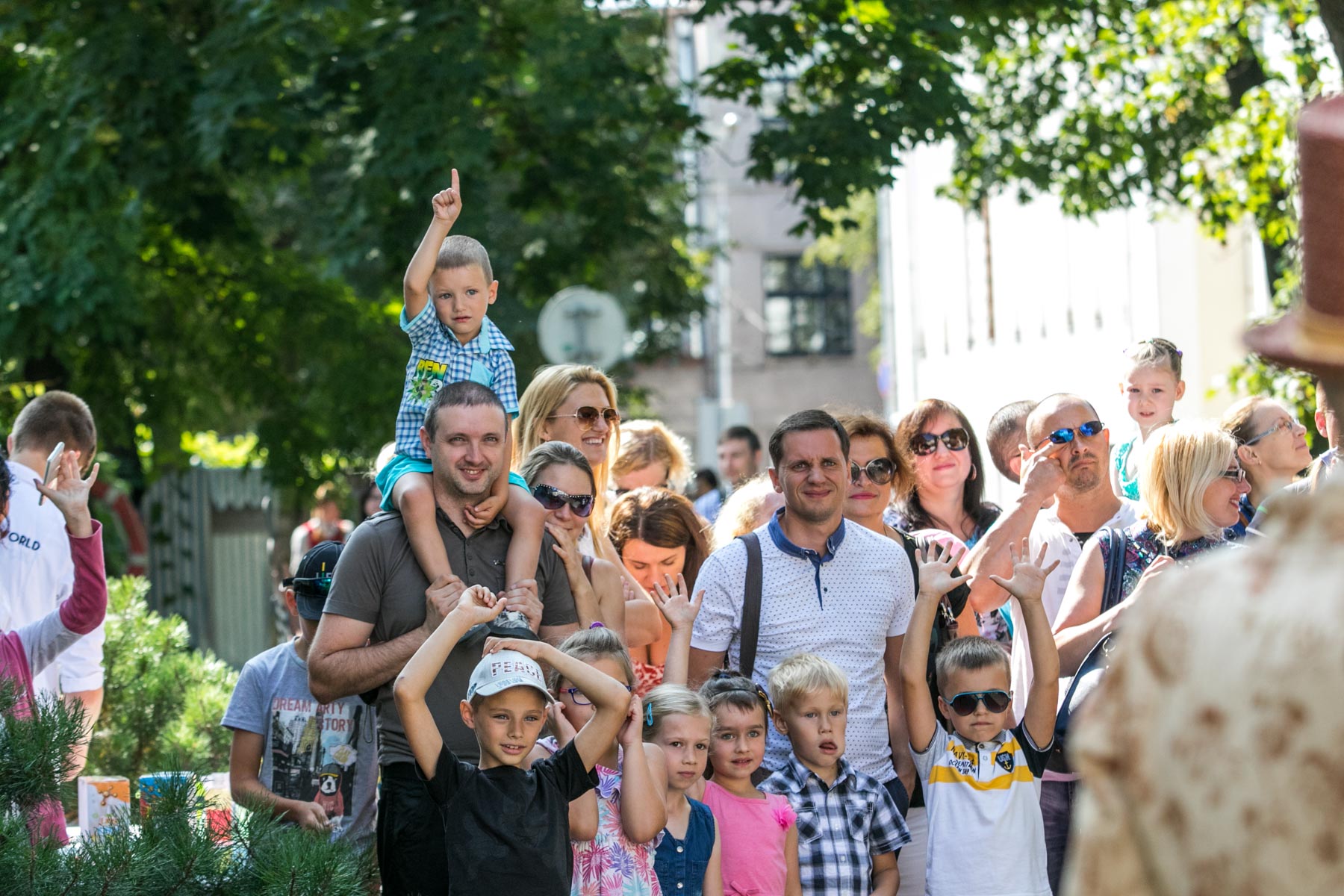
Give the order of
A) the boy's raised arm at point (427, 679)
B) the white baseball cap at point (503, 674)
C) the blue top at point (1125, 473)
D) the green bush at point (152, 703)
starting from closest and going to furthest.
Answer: the boy's raised arm at point (427, 679) → the white baseball cap at point (503, 674) → the blue top at point (1125, 473) → the green bush at point (152, 703)

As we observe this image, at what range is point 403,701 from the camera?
3.98m

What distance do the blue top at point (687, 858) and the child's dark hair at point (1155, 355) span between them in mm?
2837

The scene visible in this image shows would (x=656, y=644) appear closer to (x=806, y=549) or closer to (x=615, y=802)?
(x=806, y=549)

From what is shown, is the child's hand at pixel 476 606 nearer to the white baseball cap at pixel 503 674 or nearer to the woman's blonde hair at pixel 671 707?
the white baseball cap at pixel 503 674

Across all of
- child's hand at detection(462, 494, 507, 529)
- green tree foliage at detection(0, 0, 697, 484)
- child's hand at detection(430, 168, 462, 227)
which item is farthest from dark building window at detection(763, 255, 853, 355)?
child's hand at detection(462, 494, 507, 529)

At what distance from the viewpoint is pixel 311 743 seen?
530cm

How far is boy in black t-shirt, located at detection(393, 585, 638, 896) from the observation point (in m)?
4.05

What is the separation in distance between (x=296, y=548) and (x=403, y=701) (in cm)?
1141

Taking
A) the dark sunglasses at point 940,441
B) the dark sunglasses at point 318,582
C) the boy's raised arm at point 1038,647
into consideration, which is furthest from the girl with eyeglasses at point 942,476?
the dark sunglasses at point 318,582

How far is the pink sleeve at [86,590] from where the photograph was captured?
5.26m

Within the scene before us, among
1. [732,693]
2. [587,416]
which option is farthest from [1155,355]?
[732,693]

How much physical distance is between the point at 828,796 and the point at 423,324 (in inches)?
73.7

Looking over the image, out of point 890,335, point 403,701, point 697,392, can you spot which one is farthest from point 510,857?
point 697,392

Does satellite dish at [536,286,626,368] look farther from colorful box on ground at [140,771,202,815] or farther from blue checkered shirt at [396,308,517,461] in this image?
colorful box on ground at [140,771,202,815]
